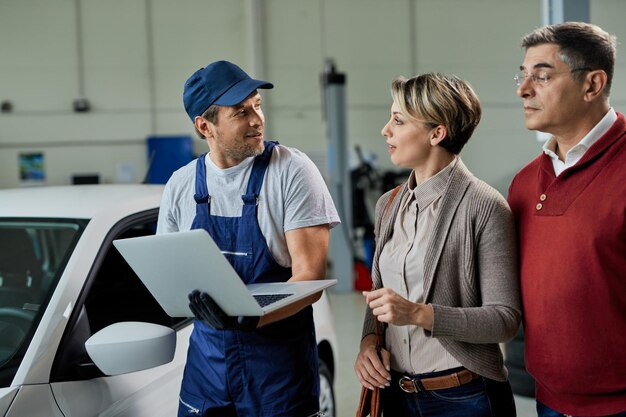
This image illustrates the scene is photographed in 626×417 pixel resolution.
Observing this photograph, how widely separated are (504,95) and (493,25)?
104 centimetres

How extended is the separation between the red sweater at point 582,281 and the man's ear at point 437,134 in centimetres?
25

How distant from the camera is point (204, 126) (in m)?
2.04

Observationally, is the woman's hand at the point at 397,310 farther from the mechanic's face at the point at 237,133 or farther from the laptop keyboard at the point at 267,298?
the mechanic's face at the point at 237,133

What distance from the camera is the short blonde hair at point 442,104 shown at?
5.26 ft

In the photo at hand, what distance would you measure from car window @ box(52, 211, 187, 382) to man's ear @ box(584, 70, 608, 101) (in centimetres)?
137

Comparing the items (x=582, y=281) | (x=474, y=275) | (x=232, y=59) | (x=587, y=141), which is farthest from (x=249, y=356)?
(x=232, y=59)

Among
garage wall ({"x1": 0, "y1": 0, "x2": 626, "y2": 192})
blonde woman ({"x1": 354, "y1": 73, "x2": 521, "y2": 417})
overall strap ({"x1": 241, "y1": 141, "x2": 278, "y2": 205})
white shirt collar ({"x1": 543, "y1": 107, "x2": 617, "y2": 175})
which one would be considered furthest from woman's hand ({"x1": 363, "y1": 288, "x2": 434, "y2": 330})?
garage wall ({"x1": 0, "y1": 0, "x2": 626, "y2": 192})

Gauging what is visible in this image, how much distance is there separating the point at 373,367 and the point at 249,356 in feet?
1.24

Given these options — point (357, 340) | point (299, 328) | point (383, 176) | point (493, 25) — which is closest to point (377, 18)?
point (493, 25)

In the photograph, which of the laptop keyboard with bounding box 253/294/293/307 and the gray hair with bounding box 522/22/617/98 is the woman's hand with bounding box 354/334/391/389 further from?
the gray hair with bounding box 522/22/617/98

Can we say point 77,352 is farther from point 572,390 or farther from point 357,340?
point 357,340

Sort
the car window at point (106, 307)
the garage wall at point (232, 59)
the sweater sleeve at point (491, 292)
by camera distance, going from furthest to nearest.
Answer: the garage wall at point (232, 59) < the car window at point (106, 307) < the sweater sleeve at point (491, 292)

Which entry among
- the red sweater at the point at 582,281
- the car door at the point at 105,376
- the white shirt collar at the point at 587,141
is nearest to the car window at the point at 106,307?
the car door at the point at 105,376

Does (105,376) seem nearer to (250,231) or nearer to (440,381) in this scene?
(250,231)
